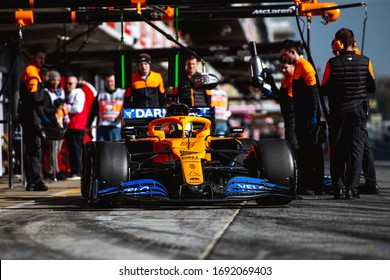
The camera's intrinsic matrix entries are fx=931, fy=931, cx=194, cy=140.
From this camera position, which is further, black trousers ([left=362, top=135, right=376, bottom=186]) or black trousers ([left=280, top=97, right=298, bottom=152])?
black trousers ([left=280, top=97, right=298, bottom=152])

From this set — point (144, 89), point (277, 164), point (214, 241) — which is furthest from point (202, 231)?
point (144, 89)

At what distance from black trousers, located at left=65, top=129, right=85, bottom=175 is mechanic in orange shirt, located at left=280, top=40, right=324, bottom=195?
6479mm

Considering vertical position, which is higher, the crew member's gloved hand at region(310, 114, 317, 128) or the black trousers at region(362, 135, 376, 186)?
the crew member's gloved hand at region(310, 114, 317, 128)

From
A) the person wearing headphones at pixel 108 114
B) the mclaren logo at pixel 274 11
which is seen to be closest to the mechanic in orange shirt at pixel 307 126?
the mclaren logo at pixel 274 11

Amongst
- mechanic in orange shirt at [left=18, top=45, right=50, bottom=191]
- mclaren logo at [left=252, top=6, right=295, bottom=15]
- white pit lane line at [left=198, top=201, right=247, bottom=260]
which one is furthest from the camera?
mechanic in orange shirt at [left=18, top=45, right=50, bottom=191]

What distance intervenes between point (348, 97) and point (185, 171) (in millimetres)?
2463

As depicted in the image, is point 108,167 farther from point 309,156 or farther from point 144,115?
point 309,156

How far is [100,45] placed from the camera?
2481 centimetres

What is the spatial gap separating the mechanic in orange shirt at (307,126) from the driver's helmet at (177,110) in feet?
4.93

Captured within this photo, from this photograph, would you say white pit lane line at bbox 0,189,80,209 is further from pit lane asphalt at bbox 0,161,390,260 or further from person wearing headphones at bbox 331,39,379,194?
person wearing headphones at bbox 331,39,379,194

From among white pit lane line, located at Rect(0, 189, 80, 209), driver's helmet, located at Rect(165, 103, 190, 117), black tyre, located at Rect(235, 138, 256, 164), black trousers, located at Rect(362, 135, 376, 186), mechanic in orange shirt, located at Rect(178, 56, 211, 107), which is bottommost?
white pit lane line, located at Rect(0, 189, 80, 209)

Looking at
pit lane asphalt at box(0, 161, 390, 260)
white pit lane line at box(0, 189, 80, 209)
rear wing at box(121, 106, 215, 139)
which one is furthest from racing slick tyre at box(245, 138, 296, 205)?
white pit lane line at box(0, 189, 80, 209)

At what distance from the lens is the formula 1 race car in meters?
8.93
